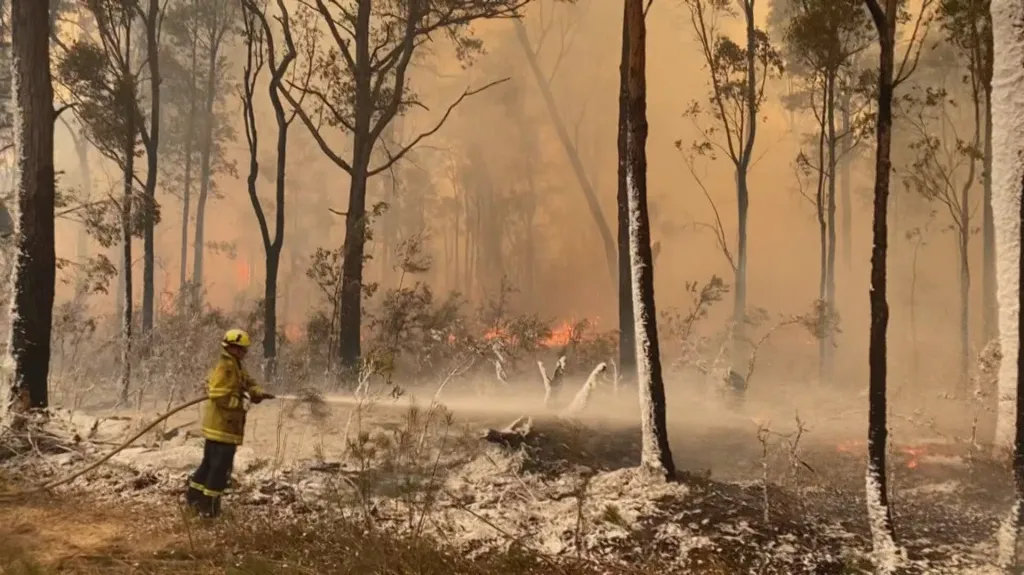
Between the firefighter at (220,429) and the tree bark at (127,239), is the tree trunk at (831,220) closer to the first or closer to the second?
the firefighter at (220,429)

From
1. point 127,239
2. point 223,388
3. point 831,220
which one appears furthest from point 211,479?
point 831,220

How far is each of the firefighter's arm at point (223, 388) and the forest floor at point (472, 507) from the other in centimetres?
94

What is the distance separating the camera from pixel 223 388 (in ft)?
18.4

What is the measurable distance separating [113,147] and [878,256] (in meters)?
17.2

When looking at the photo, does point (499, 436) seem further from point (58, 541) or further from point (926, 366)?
point (926, 366)

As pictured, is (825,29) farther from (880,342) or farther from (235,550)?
(235,550)

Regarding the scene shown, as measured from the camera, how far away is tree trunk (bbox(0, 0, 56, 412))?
7340 millimetres

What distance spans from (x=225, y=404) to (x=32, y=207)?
416cm

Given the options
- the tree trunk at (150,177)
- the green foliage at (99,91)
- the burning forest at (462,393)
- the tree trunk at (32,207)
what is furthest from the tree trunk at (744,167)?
the green foliage at (99,91)

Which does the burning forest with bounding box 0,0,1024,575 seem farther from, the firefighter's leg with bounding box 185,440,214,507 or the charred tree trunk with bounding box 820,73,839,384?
the charred tree trunk with bounding box 820,73,839,384

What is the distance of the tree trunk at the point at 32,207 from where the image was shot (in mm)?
7340

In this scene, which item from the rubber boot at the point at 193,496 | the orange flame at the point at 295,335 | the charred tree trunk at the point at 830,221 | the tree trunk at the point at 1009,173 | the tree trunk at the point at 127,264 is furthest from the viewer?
the orange flame at the point at 295,335

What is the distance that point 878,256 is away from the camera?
16.7 ft

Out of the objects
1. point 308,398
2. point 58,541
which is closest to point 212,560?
point 58,541
